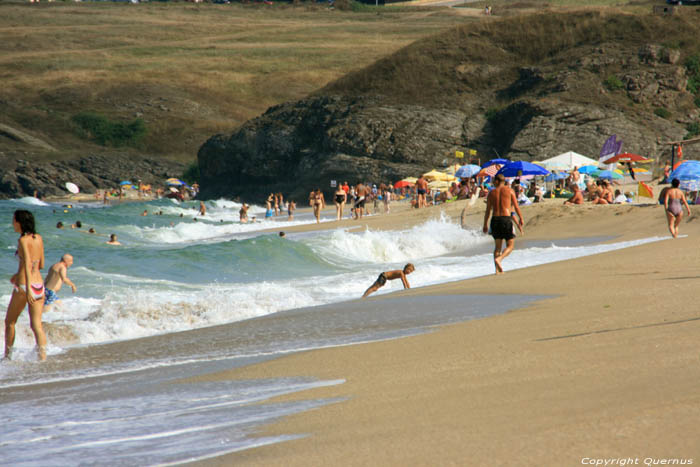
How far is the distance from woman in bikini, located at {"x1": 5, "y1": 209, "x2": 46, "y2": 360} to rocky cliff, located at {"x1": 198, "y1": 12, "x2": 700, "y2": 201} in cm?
3866

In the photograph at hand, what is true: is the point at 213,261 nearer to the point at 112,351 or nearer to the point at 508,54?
the point at 112,351

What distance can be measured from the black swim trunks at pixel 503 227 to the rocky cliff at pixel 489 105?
110 ft

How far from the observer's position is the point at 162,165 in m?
84.9

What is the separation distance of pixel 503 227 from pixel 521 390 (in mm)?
7313

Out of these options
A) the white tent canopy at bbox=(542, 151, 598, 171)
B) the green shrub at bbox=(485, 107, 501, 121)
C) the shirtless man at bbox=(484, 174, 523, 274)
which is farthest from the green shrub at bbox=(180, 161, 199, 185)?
the shirtless man at bbox=(484, 174, 523, 274)

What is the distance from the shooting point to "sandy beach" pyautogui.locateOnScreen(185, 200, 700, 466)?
2668 mm

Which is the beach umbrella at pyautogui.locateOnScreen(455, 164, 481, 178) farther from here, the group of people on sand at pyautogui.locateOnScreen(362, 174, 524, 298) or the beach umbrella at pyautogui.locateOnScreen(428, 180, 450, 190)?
the group of people on sand at pyautogui.locateOnScreen(362, 174, 524, 298)

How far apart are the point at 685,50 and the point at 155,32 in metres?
107

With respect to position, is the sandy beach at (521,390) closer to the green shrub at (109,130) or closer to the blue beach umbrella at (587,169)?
the blue beach umbrella at (587,169)

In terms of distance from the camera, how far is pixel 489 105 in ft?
165

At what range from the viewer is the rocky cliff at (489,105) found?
145 feet

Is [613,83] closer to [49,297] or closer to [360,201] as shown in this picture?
[360,201]

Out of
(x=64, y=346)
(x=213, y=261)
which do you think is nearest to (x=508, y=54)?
(x=213, y=261)

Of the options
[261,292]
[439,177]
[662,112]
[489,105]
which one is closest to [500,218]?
[261,292]
